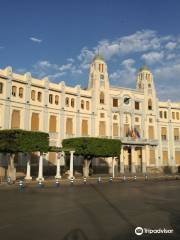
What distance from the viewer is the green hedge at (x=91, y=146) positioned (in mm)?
47750

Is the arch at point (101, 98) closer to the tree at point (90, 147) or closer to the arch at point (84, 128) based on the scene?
the arch at point (84, 128)

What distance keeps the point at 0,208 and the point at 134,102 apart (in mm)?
58361

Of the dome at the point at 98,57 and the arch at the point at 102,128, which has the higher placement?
the dome at the point at 98,57

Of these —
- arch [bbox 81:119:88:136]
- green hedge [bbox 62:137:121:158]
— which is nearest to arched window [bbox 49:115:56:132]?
arch [bbox 81:119:88:136]

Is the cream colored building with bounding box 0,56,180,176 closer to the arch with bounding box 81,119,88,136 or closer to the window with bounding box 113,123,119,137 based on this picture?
the arch with bounding box 81,119,88,136

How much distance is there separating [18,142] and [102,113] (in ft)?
102

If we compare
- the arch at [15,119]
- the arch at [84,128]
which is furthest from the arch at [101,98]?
the arch at [15,119]

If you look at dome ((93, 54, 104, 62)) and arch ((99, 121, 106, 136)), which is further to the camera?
dome ((93, 54, 104, 62))

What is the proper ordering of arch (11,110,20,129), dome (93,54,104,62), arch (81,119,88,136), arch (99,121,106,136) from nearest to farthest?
arch (11,110,20,129) → arch (81,119,88,136) → arch (99,121,106,136) → dome (93,54,104,62)

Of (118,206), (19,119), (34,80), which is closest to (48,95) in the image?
(34,80)

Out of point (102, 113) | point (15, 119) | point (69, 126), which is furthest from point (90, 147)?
point (102, 113)

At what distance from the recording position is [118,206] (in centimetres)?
1820

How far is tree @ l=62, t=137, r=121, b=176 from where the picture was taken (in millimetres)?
47781

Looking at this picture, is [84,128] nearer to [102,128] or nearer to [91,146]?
[102,128]
